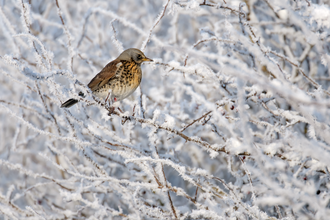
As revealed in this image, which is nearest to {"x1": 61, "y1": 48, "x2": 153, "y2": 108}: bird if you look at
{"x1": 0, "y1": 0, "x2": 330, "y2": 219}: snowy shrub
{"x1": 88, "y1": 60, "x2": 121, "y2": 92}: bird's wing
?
{"x1": 88, "y1": 60, "x2": 121, "y2": 92}: bird's wing

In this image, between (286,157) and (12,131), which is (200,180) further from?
(12,131)

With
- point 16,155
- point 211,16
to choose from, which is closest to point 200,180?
point 211,16

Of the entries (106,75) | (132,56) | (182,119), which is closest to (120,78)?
(106,75)

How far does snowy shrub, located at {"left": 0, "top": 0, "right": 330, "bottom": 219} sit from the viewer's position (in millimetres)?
1562

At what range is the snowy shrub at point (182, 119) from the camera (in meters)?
1.56

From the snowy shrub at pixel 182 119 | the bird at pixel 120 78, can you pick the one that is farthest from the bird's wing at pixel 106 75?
the snowy shrub at pixel 182 119

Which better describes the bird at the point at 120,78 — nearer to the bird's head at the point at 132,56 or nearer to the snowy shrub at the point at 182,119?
the bird's head at the point at 132,56

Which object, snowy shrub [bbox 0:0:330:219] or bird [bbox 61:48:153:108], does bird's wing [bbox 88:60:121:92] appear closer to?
bird [bbox 61:48:153:108]

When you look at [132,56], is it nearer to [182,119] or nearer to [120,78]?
[120,78]

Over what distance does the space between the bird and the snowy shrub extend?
0.14 metres

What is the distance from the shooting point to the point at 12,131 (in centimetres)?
662

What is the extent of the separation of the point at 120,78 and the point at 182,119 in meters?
0.88

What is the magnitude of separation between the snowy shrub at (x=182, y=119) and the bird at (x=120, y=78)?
0.14m

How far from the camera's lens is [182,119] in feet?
13.0
